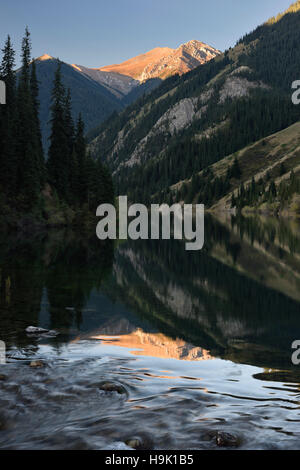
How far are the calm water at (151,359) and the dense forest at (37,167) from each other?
45.0 meters

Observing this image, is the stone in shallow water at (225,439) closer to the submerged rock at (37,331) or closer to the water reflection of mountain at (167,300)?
the water reflection of mountain at (167,300)

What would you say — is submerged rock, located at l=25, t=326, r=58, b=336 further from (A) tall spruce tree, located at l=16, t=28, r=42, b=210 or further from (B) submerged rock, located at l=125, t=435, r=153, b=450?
(A) tall spruce tree, located at l=16, t=28, r=42, b=210

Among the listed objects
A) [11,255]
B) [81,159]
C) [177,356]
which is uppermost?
[81,159]

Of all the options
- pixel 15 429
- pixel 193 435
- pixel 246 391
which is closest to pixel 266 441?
pixel 193 435

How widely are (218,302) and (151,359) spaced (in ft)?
35.9

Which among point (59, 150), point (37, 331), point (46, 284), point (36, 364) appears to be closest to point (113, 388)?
point (36, 364)

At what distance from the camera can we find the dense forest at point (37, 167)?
78688mm

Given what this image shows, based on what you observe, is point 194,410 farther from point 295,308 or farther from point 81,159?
point 81,159

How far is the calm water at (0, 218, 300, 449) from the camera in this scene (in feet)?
30.6

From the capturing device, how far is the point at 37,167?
83.8 meters

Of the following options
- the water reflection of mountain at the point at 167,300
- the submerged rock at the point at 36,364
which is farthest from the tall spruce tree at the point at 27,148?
the submerged rock at the point at 36,364

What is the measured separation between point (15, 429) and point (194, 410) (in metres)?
4.20

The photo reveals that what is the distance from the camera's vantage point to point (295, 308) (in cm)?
2394

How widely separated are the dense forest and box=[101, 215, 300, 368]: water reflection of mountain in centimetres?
3979
